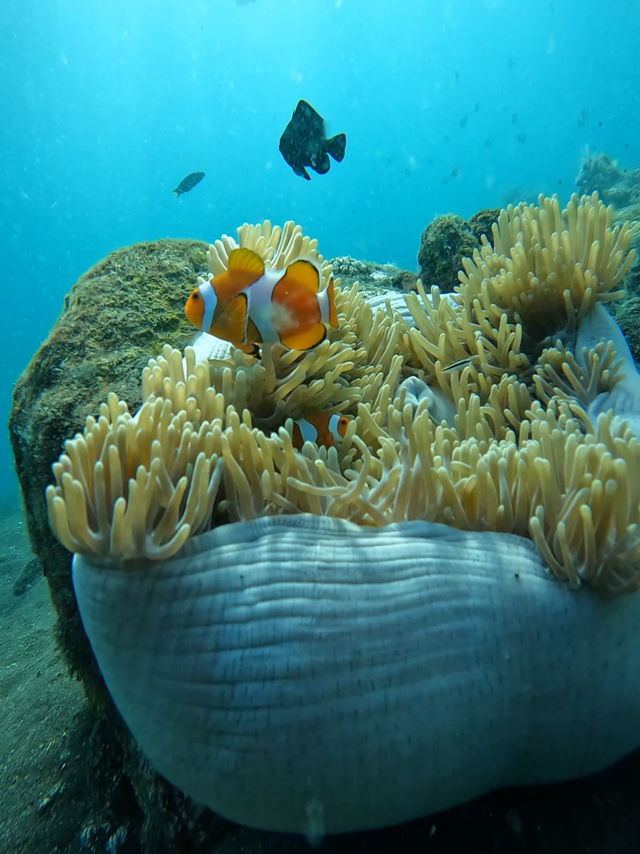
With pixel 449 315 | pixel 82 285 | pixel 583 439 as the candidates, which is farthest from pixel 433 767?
pixel 82 285

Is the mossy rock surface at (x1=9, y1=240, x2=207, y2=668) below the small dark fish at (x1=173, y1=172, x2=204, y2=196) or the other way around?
below

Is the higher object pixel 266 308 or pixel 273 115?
pixel 273 115

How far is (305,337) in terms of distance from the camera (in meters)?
1.50

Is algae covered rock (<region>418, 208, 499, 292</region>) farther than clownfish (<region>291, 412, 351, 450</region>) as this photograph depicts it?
Yes

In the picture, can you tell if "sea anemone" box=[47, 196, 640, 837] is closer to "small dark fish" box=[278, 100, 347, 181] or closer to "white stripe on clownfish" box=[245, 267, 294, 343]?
"white stripe on clownfish" box=[245, 267, 294, 343]

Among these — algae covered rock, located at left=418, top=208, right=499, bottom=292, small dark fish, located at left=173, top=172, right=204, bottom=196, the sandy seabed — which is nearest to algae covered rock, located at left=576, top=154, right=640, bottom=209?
small dark fish, located at left=173, top=172, right=204, bottom=196

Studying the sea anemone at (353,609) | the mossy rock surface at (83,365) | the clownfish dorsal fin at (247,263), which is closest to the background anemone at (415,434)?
the sea anemone at (353,609)

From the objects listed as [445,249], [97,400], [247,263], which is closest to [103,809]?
[97,400]

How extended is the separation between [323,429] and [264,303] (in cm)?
40

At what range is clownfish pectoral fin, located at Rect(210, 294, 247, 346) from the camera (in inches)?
57.7

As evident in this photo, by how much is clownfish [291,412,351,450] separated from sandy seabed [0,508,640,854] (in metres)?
0.97

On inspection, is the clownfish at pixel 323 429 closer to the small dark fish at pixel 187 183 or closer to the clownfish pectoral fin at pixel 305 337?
the clownfish pectoral fin at pixel 305 337

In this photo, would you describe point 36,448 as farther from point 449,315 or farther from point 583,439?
point 583,439

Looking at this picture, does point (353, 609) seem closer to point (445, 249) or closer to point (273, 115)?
point (445, 249)
